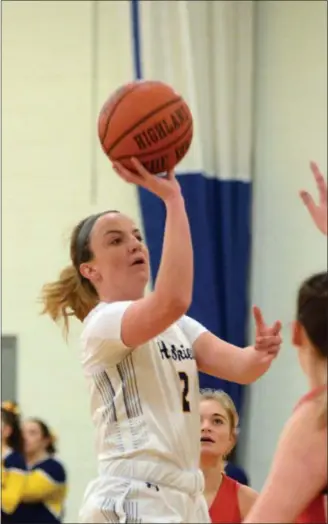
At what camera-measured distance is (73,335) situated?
726cm

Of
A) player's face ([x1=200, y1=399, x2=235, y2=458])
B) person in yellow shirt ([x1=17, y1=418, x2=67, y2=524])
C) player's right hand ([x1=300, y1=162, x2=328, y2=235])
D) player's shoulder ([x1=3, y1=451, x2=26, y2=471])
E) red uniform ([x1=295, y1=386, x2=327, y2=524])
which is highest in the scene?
player's right hand ([x1=300, y1=162, x2=328, y2=235])

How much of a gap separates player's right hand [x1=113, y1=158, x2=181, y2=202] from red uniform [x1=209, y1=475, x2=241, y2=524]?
135 cm

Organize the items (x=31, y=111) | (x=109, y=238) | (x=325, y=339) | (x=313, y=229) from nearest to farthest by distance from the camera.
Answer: (x=325, y=339)
(x=109, y=238)
(x=313, y=229)
(x=31, y=111)

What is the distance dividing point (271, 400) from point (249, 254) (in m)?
1.14

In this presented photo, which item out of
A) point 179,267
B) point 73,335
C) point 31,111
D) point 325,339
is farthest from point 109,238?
point 31,111

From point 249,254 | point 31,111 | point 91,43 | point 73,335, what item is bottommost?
point 73,335

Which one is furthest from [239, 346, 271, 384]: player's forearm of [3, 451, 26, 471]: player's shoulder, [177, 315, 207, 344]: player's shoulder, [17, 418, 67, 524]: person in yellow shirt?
[3, 451, 26, 471]: player's shoulder

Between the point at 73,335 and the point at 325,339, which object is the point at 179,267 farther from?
the point at 73,335

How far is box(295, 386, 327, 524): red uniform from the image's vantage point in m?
2.23

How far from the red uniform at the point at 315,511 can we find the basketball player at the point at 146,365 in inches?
14.0

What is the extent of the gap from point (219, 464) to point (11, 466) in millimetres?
2966

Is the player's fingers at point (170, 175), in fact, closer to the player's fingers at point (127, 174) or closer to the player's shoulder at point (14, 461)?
the player's fingers at point (127, 174)

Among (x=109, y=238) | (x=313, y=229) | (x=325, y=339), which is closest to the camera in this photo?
(x=325, y=339)

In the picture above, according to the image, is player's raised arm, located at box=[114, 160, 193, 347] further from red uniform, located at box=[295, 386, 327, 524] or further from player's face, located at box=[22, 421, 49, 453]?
player's face, located at box=[22, 421, 49, 453]
